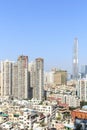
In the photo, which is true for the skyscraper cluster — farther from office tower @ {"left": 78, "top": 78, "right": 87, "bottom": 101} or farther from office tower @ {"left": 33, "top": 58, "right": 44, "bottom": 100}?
office tower @ {"left": 78, "top": 78, "right": 87, "bottom": 101}

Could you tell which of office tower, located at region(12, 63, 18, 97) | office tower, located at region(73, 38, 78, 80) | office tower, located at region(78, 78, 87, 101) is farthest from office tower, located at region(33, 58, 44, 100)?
office tower, located at region(73, 38, 78, 80)

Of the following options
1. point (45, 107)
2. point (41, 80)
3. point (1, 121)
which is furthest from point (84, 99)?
point (1, 121)

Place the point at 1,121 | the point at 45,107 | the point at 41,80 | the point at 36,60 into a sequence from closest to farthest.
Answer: the point at 1,121 < the point at 45,107 < the point at 41,80 < the point at 36,60

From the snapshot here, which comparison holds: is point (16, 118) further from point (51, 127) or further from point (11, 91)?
point (11, 91)

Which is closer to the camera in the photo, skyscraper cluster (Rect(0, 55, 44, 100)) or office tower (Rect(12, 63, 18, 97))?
skyscraper cluster (Rect(0, 55, 44, 100))

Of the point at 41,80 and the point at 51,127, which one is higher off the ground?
the point at 41,80

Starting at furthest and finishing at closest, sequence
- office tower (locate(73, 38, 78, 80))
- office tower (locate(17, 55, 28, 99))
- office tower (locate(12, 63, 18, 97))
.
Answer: office tower (locate(73, 38, 78, 80)), office tower (locate(12, 63, 18, 97)), office tower (locate(17, 55, 28, 99))

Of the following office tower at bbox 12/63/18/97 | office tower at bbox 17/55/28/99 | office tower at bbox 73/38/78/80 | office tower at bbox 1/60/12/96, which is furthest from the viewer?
office tower at bbox 73/38/78/80

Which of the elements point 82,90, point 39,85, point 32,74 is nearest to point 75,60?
point 82,90

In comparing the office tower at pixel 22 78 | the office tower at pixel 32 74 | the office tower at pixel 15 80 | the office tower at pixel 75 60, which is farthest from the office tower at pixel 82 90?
the office tower at pixel 75 60
